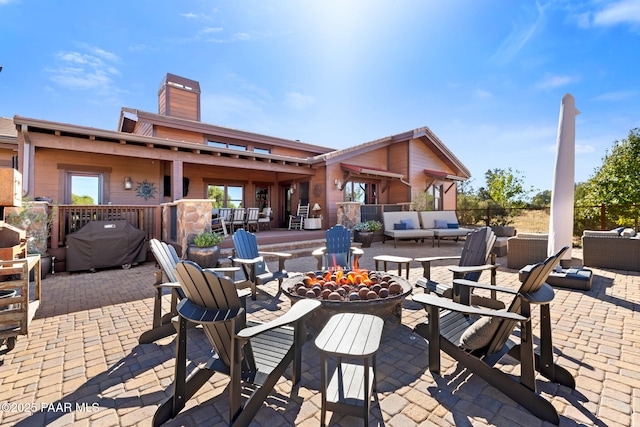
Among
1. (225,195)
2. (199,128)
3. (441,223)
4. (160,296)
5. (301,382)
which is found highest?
(199,128)

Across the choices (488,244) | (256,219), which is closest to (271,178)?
(256,219)

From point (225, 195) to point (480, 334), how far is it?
10.00 metres

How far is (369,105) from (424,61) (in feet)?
10.3

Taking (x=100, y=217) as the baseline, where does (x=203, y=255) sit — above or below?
below

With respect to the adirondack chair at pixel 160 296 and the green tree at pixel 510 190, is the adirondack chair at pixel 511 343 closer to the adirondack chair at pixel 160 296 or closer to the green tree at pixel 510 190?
the adirondack chair at pixel 160 296

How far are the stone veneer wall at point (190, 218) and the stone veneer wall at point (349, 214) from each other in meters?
4.56

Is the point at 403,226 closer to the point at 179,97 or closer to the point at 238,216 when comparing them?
the point at 238,216

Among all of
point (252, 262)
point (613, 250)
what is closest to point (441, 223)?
point (613, 250)

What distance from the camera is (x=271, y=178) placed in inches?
446

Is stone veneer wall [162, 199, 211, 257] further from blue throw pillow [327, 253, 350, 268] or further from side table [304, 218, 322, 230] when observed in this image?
side table [304, 218, 322, 230]

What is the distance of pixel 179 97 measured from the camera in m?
11.0

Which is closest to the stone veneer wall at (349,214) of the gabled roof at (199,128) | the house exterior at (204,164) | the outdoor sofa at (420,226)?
the house exterior at (204,164)

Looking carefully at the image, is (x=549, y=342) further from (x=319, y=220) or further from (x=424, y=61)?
(x=424, y=61)

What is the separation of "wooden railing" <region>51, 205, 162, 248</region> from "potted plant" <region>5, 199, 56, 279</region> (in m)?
0.31
